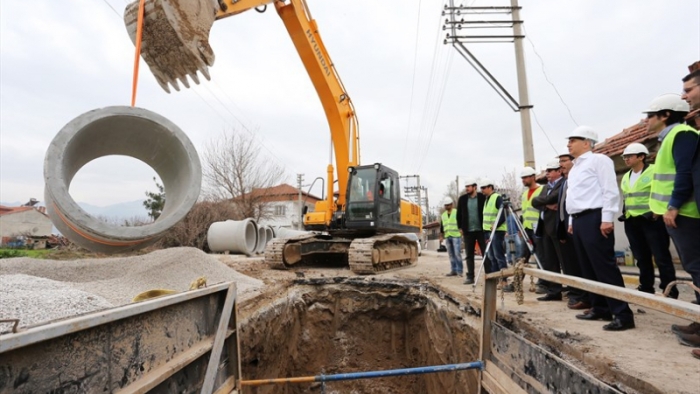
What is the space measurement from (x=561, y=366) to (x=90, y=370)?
2481 millimetres

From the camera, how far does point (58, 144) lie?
3775mm

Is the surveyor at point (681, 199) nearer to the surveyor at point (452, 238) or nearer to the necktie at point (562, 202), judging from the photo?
the necktie at point (562, 202)

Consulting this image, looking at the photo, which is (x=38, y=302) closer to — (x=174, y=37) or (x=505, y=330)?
(x=174, y=37)

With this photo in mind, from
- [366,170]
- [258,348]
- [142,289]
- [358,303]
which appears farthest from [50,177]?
[366,170]

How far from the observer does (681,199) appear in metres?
2.72

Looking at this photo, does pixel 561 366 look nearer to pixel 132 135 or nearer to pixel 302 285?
pixel 302 285

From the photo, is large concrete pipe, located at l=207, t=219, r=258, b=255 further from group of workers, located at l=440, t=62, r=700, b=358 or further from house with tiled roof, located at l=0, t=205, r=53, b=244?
house with tiled roof, located at l=0, t=205, r=53, b=244

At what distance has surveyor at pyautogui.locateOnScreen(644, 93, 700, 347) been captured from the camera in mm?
2697

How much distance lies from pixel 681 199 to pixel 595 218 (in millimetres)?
660

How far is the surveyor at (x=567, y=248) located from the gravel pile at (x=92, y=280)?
341 centimetres

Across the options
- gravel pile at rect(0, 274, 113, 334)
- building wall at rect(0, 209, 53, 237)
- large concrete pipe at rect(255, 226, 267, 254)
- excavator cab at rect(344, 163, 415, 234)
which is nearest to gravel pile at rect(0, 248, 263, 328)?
gravel pile at rect(0, 274, 113, 334)

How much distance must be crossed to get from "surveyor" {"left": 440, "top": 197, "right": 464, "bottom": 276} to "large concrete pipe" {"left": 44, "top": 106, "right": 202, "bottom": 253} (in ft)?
16.5

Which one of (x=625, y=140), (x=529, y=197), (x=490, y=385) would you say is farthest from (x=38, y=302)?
(x=625, y=140)

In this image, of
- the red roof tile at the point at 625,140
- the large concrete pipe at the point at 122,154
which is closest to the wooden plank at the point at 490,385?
the large concrete pipe at the point at 122,154
